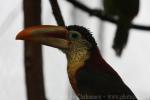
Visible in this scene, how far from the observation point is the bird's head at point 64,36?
1.57 metres

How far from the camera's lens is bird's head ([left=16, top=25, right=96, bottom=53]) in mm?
1574

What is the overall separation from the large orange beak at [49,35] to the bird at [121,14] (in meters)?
0.32

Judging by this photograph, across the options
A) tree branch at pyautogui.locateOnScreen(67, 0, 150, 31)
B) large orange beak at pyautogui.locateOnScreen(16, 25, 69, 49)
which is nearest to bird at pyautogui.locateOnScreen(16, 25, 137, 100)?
large orange beak at pyautogui.locateOnScreen(16, 25, 69, 49)

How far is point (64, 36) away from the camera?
6.06 feet

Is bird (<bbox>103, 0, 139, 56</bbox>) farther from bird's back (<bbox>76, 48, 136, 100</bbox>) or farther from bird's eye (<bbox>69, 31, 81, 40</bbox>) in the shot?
bird's eye (<bbox>69, 31, 81, 40</bbox>)

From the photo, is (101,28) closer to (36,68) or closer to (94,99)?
(94,99)

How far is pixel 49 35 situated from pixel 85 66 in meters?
0.43

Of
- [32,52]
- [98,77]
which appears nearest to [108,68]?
[98,77]

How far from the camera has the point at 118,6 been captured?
3.87 feet

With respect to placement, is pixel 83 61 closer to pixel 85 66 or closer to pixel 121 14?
pixel 85 66

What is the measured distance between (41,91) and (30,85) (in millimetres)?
48

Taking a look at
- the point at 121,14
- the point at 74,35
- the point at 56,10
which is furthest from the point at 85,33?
the point at 121,14

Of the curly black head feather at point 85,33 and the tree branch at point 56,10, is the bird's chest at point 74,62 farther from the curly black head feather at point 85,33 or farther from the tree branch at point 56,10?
the tree branch at point 56,10

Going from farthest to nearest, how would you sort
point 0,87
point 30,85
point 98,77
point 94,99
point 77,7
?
point 0,87
point 98,77
point 94,99
point 77,7
point 30,85
